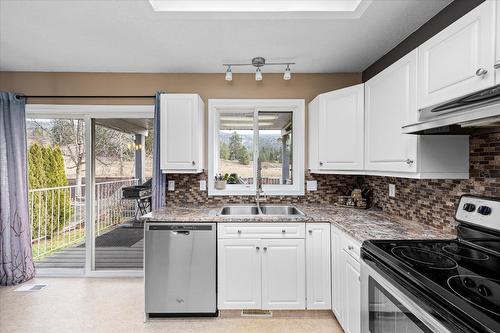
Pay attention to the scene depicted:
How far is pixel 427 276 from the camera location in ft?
3.64

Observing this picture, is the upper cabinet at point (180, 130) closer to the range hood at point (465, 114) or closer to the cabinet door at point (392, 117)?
the cabinet door at point (392, 117)

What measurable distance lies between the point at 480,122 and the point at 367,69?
1948mm

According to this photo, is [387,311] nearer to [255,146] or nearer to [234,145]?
[255,146]

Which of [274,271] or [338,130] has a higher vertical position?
[338,130]

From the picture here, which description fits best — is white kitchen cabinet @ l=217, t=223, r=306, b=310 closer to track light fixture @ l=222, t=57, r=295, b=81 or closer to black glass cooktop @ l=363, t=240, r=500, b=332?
black glass cooktop @ l=363, t=240, r=500, b=332

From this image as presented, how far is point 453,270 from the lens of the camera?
119 centimetres

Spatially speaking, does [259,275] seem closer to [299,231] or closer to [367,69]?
[299,231]

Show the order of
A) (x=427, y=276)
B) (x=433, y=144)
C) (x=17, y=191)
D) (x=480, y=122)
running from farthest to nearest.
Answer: (x=17, y=191) < (x=433, y=144) < (x=480, y=122) < (x=427, y=276)

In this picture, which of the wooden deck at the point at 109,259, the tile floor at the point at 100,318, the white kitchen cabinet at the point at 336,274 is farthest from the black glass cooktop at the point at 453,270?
the wooden deck at the point at 109,259

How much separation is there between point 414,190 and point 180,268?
6.80 ft

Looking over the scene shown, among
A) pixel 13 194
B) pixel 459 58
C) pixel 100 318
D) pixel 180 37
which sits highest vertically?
pixel 180 37

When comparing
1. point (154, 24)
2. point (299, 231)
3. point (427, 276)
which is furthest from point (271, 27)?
point (427, 276)

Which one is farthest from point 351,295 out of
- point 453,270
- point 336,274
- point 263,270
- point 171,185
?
point 171,185

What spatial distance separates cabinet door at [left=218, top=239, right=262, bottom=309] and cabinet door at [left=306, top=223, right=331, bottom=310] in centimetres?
43
